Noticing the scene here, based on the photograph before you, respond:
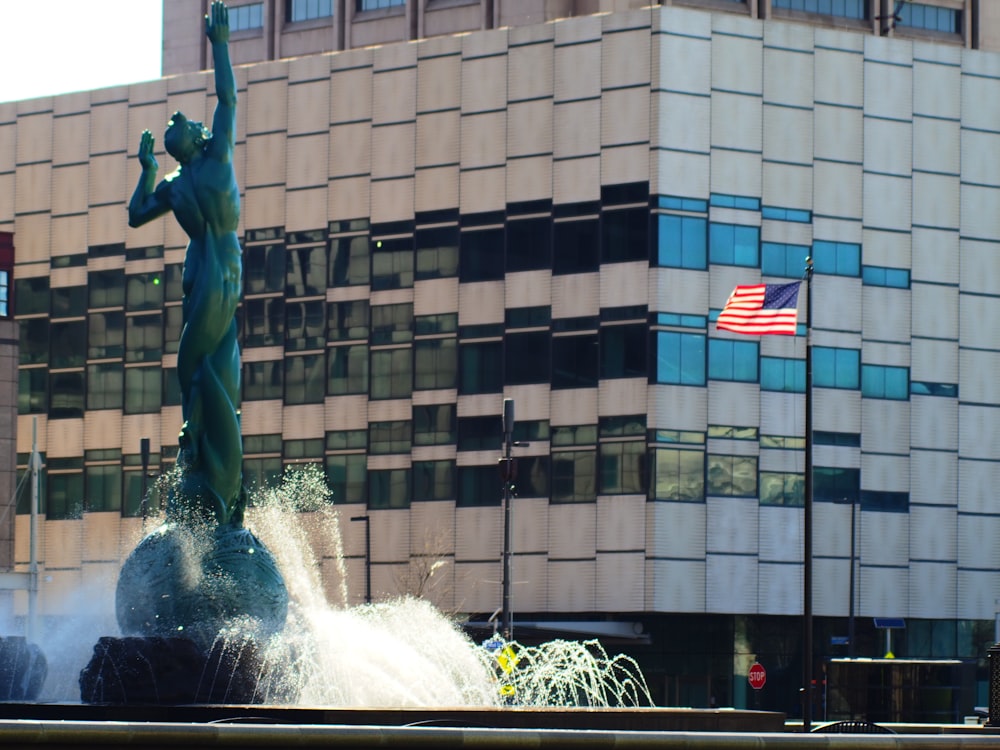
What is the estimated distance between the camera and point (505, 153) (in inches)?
3118

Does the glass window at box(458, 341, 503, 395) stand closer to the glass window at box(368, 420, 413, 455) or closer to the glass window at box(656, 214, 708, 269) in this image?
the glass window at box(368, 420, 413, 455)

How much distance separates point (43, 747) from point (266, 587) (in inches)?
696

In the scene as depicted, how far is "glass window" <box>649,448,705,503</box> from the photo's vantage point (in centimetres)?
7469

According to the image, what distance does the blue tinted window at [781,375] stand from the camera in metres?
76.5

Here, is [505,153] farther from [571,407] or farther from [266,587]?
[266,587]

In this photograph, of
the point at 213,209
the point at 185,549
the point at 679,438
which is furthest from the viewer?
the point at 679,438

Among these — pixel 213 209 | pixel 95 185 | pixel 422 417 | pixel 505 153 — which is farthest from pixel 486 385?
pixel 213 209

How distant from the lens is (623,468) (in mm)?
75312

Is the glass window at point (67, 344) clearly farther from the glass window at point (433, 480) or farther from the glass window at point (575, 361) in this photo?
the glass window at point (575, 361)

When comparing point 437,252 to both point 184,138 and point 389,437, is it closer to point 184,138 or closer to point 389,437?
point 389,437

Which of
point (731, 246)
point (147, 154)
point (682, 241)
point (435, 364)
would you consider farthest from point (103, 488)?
point (147, 154)

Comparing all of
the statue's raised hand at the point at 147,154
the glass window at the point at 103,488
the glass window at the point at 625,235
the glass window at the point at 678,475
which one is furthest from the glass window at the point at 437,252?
the statue's raised hand at the point at 147,154

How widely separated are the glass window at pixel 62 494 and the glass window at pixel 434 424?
15.6 meters

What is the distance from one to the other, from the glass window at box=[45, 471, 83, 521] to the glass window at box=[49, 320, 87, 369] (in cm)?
445
